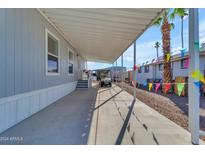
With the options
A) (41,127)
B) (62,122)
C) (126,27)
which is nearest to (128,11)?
(126,27)

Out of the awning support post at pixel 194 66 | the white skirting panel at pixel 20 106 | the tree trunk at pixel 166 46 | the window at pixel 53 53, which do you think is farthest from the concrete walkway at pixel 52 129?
the tree trunk at pixel 166 46

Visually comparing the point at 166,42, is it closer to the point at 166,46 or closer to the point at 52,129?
the point at 166,46

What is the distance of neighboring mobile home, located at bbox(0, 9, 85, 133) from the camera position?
3.16 meters

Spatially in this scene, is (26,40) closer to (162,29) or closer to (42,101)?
(42,101)

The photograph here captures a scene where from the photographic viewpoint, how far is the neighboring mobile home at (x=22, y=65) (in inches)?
124

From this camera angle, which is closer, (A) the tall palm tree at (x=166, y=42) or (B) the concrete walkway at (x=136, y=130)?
(B) the concrete walkway at (x=136, y=130)

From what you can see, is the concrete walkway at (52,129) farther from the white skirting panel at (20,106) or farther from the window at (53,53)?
the window at (53,53)

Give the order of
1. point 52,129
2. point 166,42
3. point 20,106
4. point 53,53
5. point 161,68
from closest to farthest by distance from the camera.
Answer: point 52,129
point 20,106
point 53,53
point 166,42
point 161,68

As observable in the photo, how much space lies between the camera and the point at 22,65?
3.82 meters

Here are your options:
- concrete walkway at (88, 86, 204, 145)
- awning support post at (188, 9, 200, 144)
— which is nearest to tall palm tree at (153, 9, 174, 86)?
concrete walkway at (88, 86, 204, 145)

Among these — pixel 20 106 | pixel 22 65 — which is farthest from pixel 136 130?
pixel 22 65

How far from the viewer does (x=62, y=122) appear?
3770mm

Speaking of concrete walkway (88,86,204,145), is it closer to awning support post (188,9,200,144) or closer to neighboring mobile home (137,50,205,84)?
awning support post (188,9,200,144)
